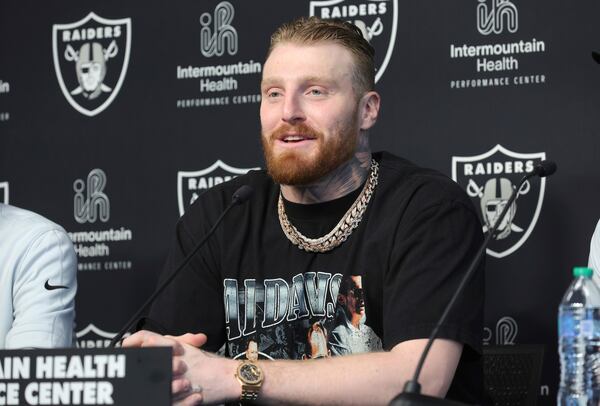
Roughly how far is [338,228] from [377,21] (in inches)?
48.0

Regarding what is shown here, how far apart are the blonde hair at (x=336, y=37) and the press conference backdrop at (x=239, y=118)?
819 millimetres

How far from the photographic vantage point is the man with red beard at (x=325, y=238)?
7.36 ft

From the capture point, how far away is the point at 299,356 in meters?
2.40

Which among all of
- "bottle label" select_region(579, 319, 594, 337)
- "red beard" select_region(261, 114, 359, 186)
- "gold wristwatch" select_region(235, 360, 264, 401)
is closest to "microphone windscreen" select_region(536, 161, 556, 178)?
"bottle label" select_region(579, 319, 594, 337)

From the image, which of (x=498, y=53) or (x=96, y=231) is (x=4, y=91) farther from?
(x=498, y=53)

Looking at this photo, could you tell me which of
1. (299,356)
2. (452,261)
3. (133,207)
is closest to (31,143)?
(133,207)

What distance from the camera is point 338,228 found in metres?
2.46

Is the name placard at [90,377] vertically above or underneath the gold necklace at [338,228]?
underneath

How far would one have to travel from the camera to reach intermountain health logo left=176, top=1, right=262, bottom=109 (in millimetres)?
3645

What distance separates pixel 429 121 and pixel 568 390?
1301 millimetres

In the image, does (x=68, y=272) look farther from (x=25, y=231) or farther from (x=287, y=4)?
(x=287, y=4)

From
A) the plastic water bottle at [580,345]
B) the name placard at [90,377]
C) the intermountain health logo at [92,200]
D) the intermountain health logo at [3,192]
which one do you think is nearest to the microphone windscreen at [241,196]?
the name placard at [90,377]

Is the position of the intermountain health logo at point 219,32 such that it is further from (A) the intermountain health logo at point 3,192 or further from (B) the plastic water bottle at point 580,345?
(B) the plastic water bottle at point 580,345

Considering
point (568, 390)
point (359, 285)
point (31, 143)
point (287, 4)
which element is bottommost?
point (568, 390)
